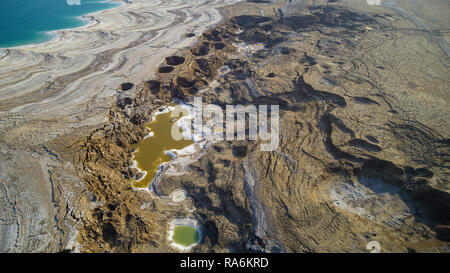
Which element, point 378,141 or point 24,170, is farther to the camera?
point 378,141

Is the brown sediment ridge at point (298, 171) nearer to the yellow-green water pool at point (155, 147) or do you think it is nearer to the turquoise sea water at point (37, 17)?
the yellow-green water pool at point (155, 147)

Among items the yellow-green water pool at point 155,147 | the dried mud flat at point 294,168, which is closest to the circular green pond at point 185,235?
the dried mud flat at point 294,168

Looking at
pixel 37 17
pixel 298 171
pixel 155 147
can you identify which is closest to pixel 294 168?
pixel 298 171

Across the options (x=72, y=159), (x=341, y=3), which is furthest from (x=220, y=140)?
(x=341, y=3)

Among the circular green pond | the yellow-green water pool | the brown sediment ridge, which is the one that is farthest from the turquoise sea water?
the circular green pond

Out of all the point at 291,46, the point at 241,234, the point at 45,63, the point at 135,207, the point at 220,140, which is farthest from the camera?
the point at 291,46

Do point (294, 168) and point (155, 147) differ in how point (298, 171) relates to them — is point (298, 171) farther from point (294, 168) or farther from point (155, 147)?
point (155, 147)

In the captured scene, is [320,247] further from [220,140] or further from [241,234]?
[220,140]
